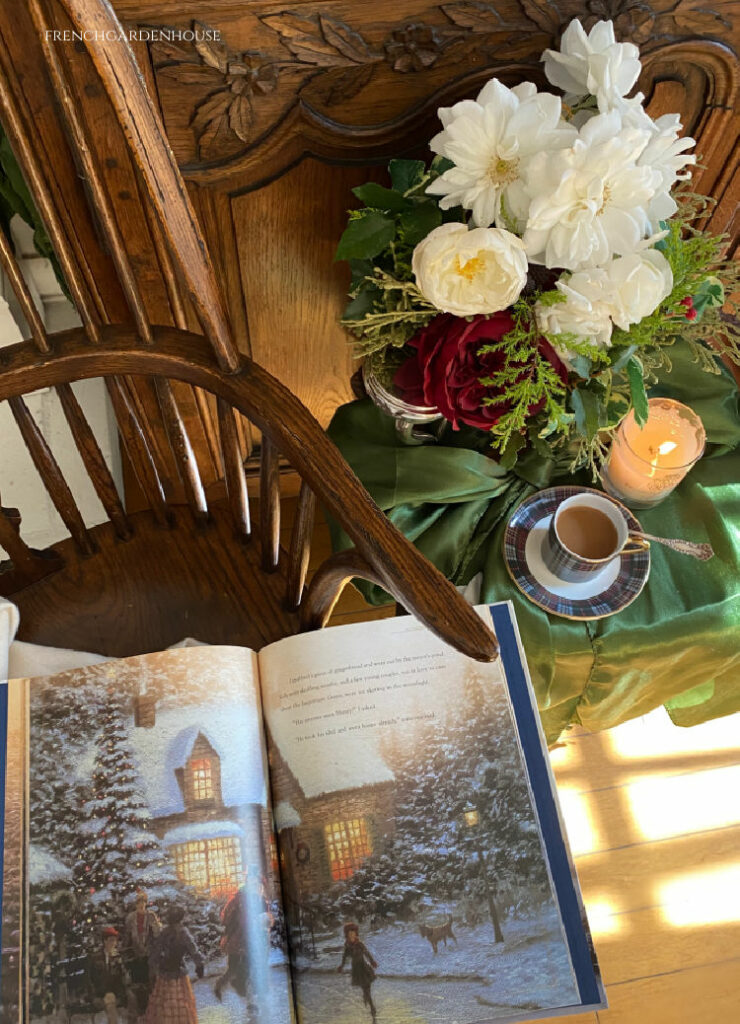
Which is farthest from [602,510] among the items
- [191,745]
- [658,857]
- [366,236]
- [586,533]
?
[658,857]

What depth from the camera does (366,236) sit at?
0.72m

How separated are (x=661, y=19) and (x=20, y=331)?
1022 mm

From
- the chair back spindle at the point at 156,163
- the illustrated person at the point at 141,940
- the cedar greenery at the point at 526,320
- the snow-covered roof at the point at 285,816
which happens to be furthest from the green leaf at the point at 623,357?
the illustrated person at the point at 141,940

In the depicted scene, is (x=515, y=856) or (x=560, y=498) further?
(x=560, y=498)

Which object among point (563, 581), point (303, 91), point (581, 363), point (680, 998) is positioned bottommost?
point (680, 998)

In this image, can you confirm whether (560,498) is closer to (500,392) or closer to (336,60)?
(500,392)

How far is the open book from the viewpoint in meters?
0.59

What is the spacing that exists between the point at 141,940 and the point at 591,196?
1.95 feet

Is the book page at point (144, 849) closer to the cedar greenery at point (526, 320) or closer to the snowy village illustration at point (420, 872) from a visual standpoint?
the snowy village illustration at point (420, 872)

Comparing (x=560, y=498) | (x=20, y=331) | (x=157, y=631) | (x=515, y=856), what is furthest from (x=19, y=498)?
(x=515, y=856)

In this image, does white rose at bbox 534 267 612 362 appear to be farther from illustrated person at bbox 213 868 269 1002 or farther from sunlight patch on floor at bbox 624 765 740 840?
sunlight patch on floor at bbox 624 765 740 840

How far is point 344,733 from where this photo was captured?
2.10 ft

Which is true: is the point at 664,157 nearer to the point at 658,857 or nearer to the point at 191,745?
the point at 191,745

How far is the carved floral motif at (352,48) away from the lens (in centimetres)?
63
